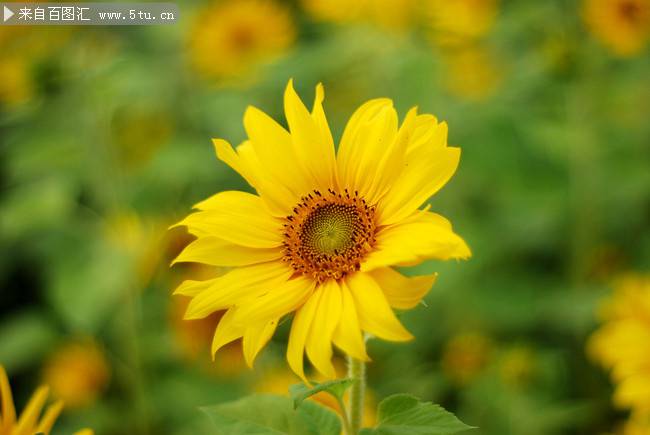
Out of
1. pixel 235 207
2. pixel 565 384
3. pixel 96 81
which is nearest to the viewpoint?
pixel 235 207

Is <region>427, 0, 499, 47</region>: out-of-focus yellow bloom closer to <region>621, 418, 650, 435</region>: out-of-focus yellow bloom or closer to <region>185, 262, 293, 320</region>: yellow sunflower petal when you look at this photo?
<region>621, 418, 650, 435</region>: out-of-focus yellow bloom

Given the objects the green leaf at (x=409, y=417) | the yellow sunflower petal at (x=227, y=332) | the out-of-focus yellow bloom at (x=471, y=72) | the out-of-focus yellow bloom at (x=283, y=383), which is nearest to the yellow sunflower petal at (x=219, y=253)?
the yellow sunflower petal at (x=227, y=332)

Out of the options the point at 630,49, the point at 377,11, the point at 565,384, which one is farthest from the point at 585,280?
the point at 377,11

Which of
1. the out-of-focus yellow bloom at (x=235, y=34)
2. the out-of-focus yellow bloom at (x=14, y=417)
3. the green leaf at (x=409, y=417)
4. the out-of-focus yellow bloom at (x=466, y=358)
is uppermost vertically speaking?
the out-of-focus yellow bloom at (x=235, y=34)

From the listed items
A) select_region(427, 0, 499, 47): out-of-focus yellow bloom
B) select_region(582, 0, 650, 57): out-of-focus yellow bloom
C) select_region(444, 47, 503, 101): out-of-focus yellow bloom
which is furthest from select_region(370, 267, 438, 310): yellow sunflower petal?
select_region(444, 47, 503, 101): out-of-focus yellow bloom

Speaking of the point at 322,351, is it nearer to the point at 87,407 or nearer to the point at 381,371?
the point at 381,371

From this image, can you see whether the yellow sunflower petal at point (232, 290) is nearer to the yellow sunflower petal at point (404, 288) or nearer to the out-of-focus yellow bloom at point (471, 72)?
the yellow sunflower petal at point (404, 288)

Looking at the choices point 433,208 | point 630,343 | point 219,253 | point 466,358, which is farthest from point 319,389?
point 433,208
